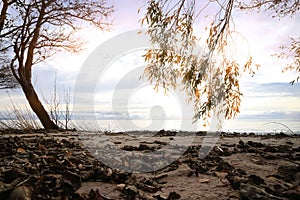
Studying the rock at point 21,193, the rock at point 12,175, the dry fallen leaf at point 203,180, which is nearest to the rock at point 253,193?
the dry fallen leaf at point 203,180

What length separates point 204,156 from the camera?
2939 millimetres

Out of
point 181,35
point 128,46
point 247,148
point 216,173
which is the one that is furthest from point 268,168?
point 181,35

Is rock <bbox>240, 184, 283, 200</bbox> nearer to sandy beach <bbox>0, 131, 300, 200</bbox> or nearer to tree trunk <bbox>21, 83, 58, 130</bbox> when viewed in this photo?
sandy beach <bbox>0, 131, 300, 200</bbox>

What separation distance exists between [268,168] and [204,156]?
0.64 meters

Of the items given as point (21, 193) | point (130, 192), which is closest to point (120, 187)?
point (130, 192)

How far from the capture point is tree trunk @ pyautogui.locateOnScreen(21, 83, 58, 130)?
8.27 metres

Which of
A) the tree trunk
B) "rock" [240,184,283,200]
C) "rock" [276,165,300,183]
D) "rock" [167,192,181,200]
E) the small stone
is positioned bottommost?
"rock" [167,192,181,200]

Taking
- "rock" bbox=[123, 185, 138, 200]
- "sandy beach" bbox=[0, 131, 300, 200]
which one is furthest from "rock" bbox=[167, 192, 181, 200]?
"rock" bbox=[123, 185, 138, 200]

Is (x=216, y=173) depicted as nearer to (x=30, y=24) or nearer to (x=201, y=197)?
(x=201, y=197)

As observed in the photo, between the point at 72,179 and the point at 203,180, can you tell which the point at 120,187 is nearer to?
the point at 72,179

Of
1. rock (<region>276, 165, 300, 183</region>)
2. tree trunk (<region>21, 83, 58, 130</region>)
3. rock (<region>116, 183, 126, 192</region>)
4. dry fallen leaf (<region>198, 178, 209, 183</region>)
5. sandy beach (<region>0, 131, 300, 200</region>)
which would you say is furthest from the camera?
tree trunk (<region>21, 83, 58, 130</region>)

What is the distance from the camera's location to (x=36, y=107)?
8.28m

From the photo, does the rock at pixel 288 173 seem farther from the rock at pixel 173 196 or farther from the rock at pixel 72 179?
the rock at pixel 72 179

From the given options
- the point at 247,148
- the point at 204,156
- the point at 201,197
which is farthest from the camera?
the point at 247,148
